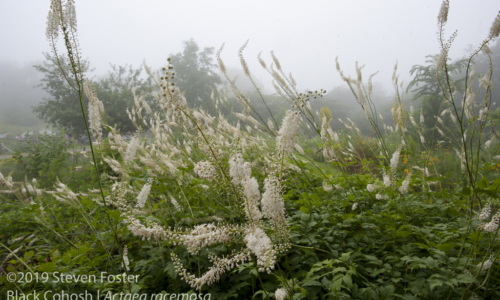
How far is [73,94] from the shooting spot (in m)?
19.8

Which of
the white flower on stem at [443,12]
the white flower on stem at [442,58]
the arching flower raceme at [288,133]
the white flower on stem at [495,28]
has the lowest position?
the arching flower raceme at [288,133]

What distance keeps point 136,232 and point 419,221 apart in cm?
225

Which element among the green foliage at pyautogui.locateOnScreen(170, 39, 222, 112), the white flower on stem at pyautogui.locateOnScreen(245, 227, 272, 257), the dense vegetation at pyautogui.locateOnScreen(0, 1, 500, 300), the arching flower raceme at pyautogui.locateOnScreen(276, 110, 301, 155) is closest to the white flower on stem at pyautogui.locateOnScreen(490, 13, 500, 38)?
the dense vegetation at pyautogui.locateOnScreen(0, 1, 500, 300)

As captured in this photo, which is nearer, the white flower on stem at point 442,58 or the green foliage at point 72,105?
the white flower on stem at point 442,58

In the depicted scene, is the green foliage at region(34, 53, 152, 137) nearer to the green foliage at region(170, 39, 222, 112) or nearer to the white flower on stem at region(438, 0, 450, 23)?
the green foliage at region(170, 39, 222, 112)

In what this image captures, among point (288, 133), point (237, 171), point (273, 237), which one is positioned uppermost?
point (288, 133)

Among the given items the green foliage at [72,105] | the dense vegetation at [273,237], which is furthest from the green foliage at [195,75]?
the dense vegetation at [273,237]

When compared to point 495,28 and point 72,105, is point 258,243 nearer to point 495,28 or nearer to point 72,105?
point 495,28

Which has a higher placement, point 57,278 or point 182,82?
point 182,82

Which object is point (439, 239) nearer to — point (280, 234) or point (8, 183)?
point (280, 234)

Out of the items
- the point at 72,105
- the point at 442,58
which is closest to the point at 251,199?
the point at 442,58

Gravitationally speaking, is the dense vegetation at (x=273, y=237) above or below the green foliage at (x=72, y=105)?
below

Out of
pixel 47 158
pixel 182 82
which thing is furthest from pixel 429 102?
pixel 182 82

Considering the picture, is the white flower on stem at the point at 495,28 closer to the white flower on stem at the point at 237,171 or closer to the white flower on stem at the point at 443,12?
the white flower on stem at the point at 443,12
